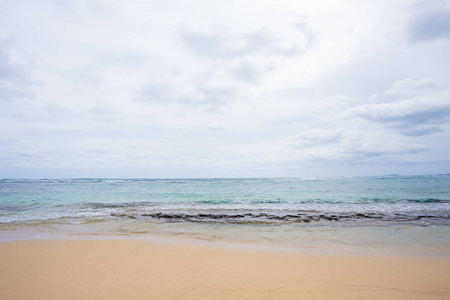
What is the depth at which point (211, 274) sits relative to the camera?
4.06 metres

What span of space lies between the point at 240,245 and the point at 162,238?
2727mm

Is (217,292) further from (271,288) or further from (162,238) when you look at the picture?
(162,238)

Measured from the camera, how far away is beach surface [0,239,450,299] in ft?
11.1

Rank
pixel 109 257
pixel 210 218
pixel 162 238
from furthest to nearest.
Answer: pixel 210 218, pixel 162 238, pixel 109 257

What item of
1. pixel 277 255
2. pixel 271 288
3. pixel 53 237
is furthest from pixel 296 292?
pixel 53 237

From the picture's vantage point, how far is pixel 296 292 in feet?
11.0

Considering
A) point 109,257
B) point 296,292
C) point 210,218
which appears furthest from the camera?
point 210,218

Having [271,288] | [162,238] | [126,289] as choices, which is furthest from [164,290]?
[162,238]

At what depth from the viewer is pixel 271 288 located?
3494 mm

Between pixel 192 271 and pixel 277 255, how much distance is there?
7.27 feet

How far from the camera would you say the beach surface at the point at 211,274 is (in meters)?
3.37

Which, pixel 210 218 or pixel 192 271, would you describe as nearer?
pixel 192 271

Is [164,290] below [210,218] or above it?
above

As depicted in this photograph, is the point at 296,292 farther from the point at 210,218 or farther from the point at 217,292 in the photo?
the point at 210,218
